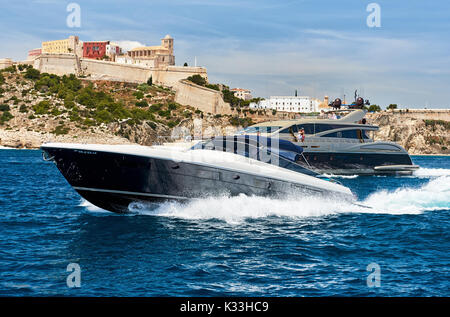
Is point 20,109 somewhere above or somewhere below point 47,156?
above

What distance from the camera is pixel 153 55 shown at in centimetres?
13300

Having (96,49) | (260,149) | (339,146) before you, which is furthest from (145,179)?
(96,49)

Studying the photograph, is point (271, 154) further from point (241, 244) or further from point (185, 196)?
point (241, 244)

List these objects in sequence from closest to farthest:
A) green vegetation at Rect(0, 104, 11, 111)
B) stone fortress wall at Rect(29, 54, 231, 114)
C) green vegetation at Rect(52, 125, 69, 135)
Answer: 1. green vegetation at Rect(52, 125, 69, 135)
2. green vegetation at Rect(0, 104, 11, 111)
3. stone fortress wall at Rect(29, 54, 231, 114)

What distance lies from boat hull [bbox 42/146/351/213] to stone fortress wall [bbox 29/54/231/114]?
9275cm

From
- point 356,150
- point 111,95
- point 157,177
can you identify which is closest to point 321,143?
point 356,150

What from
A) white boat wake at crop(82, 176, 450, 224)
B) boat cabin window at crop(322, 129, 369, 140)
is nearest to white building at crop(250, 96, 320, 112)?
boat cabin window at crop(322, 129, 369, 140)

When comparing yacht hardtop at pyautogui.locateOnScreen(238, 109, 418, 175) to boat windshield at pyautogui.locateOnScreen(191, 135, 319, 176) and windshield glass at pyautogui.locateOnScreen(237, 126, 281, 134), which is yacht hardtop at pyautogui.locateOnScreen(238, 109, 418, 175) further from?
boat windshield at pyautogui.locateOnScreen(191, 135, 319, 176)

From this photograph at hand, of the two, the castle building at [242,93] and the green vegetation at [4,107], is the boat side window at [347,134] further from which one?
the castle building at [242,93]

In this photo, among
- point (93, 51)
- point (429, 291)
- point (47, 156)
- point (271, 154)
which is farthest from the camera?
point (93, 51)

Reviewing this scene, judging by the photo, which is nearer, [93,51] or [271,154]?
[271,154]

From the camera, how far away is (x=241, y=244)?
37.9 ft

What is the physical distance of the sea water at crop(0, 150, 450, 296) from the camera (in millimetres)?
8727

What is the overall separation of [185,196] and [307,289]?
20.7 ft
